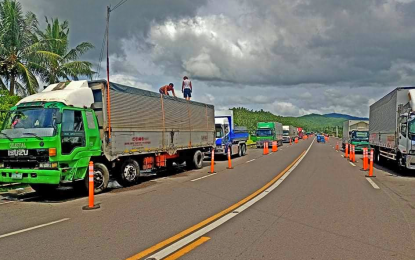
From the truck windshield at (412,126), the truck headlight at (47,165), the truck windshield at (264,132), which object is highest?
the truck windshield at (412,126)

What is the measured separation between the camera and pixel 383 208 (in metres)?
8.93

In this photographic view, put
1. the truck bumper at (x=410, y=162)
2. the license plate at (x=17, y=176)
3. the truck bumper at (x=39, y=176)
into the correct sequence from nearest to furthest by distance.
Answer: the truck bumper at (x=39, y=176), the license plate at (x=17, y=176), the truck bumper at (x=410, y=162)

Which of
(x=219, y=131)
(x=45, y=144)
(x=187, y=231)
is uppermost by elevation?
(x=219, y=131)

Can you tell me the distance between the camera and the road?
5.63 m

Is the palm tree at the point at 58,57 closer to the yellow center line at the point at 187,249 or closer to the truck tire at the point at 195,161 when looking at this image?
the truck tire at the point at 195,161

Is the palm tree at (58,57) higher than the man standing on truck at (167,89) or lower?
higher

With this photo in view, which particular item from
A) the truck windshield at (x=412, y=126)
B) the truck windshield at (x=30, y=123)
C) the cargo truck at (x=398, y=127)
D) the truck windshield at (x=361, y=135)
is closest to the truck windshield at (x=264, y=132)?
the truck windshield at (x=361, y=135)

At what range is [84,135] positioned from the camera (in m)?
10.9

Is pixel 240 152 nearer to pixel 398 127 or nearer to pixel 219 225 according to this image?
pixel 398 127

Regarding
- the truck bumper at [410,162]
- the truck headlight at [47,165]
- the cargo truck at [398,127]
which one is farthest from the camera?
the cargo truck at [398,127]

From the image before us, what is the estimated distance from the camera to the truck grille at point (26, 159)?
9.82 m

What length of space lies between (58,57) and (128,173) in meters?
14.3

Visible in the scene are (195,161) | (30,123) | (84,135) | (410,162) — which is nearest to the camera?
(30,123)

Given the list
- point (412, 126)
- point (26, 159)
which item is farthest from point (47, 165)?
point (412, 126)
